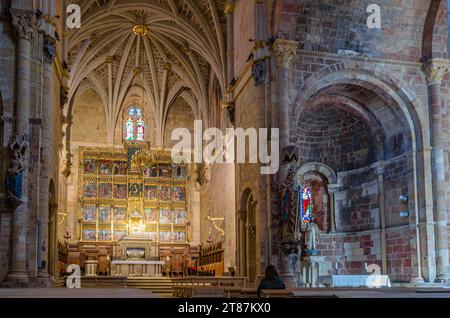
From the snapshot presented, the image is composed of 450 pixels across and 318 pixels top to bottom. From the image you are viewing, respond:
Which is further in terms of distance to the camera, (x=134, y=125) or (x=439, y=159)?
(x=134, y=125)

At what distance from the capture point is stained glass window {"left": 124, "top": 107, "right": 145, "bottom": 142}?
42156 millimetres

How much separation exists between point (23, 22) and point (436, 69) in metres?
14.2

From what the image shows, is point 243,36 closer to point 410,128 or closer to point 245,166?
point 245,166

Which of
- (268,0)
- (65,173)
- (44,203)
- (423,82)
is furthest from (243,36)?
(65,173)

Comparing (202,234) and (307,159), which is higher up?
(307,159)

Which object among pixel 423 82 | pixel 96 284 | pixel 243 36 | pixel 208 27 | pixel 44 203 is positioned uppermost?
pixel 208 27

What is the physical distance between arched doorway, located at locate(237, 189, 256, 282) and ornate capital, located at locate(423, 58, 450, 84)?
26.0 feet

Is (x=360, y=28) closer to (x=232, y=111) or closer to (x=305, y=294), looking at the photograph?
(x=232, y=111)

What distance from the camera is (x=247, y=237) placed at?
24562 millimetres

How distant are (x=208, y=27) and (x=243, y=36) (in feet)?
25.7

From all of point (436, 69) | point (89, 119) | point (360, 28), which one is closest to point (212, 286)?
point (360, 28)

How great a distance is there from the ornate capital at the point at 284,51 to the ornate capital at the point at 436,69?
5.04 meters

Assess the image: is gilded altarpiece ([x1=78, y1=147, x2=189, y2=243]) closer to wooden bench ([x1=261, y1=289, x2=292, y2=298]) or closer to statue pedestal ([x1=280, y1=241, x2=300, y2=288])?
statue pedestal ([x1=280, y1=241, x2=300, y2=288])

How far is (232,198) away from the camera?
103ft
